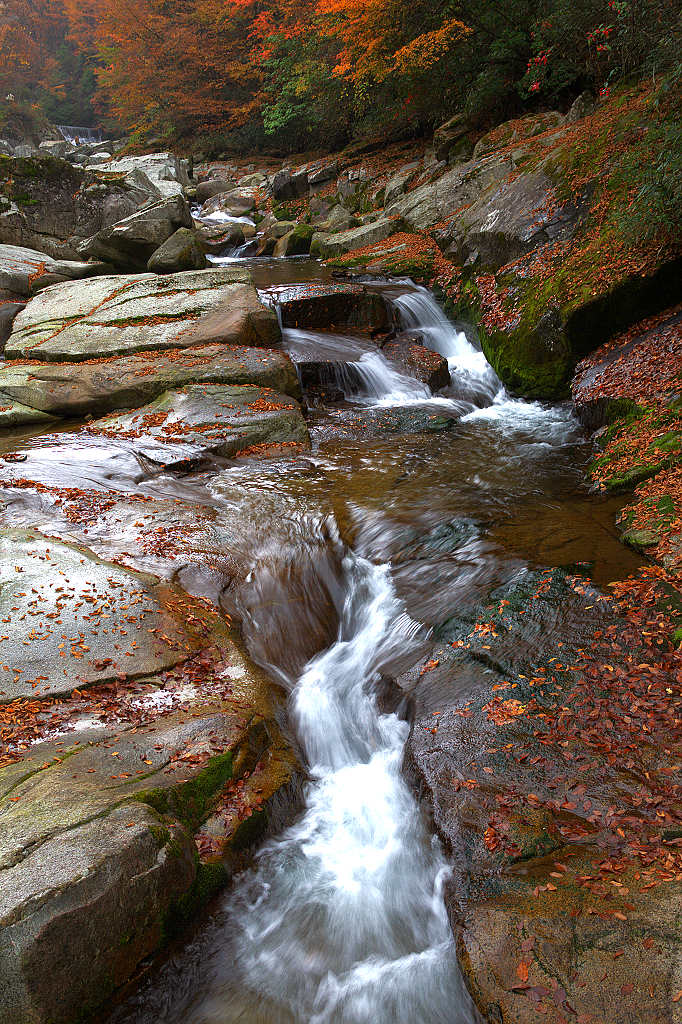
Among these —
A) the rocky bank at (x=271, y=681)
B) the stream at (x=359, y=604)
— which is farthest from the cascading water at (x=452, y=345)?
the rocky bank at (x=271, y=681)

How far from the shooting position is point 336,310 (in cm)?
1289

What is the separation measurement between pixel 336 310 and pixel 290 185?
48.8ft

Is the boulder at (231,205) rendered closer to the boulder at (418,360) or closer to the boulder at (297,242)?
the boulder at (297,242)

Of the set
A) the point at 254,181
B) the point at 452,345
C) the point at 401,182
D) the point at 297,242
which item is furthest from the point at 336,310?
the point at 254,181

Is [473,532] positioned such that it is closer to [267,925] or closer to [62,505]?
[267,925]

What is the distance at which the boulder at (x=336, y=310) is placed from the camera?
12734 mm

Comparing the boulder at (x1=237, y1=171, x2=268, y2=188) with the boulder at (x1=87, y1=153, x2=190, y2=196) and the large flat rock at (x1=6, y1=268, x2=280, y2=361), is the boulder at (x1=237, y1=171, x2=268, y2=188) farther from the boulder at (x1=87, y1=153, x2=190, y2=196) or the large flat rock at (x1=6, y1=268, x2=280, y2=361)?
the large flat rock at (x1=6, y1=268, x2=280, y2=361)

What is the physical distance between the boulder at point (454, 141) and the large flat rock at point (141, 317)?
355 inches

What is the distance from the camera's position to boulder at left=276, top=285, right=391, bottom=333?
501 inches

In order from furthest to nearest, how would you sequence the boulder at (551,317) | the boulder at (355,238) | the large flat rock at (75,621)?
1. the boulder at (355,238)
2. the boulder at (551,317)
3. the large flat rock at (75,621)

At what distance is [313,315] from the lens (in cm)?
1281

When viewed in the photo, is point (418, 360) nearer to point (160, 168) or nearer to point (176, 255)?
point (176, 255)

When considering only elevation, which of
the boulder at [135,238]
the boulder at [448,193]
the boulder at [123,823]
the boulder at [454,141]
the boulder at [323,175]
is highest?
the boulder at [323,175]

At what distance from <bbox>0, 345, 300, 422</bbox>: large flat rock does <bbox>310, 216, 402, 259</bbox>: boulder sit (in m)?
9.22
